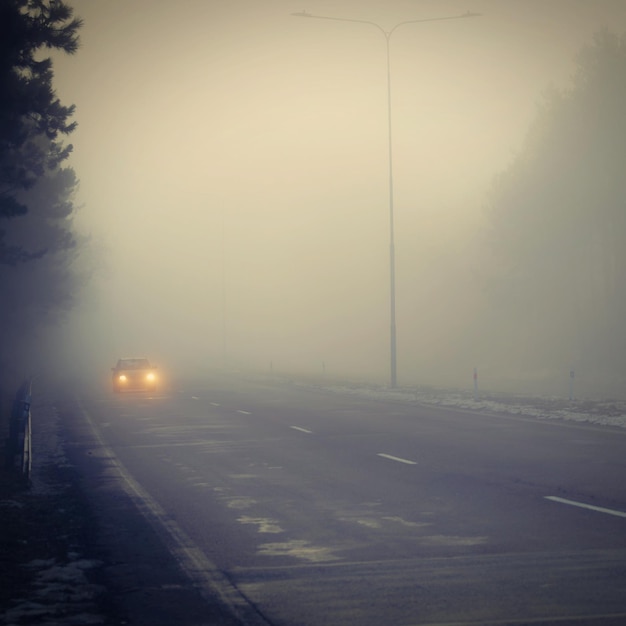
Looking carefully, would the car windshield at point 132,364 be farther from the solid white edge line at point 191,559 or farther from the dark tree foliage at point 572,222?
the solid white edge line at point 191,559

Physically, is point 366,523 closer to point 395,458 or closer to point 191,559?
point 191,559

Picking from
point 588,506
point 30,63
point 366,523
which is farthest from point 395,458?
point 30,63

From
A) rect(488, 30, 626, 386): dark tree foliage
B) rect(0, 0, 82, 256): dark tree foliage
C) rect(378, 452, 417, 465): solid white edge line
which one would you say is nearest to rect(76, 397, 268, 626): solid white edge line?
rect(378, 452, 417, 465): solid white edge line

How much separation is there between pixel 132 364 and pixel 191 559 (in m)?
35.0

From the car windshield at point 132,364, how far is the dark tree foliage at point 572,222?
73.1ft

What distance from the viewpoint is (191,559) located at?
30.9 ft

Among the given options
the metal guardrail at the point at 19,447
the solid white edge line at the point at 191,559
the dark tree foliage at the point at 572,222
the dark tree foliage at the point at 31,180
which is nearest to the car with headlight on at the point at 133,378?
the dark tree foliage at the point at 31,180

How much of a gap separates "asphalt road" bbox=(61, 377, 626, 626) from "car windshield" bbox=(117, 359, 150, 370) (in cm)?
1979

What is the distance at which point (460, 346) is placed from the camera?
7406 centimetres

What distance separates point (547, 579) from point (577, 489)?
5.24 m

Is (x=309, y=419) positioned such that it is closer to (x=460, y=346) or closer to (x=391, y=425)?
(x=391, y=425)

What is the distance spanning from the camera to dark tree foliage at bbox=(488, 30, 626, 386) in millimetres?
52156

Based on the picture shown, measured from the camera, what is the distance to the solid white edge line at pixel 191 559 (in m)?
7.62

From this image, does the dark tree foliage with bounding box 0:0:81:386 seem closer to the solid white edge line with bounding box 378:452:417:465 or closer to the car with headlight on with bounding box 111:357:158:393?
the car with headlight on with bounding box 111:357:158:393
